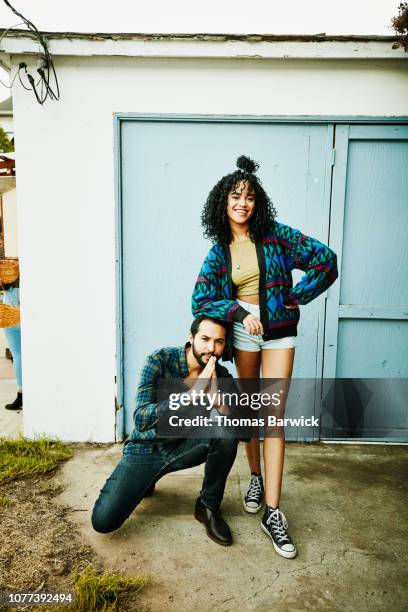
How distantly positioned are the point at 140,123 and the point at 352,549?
3.22 meters

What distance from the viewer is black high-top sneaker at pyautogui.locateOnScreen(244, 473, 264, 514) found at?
2.89 m

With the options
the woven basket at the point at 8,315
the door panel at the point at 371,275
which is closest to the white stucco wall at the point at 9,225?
the woven basket at the point at 8,315

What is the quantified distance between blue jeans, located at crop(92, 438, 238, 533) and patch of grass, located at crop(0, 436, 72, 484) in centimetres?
102

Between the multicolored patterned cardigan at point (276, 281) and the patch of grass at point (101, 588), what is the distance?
1.24m

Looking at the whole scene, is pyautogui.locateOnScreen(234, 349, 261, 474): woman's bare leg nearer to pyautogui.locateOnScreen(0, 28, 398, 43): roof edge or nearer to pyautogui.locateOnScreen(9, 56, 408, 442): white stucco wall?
pyautogui.locateOnScreen(9, 56, 408, 442): white stucco wall

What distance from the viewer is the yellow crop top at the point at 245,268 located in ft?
8.66

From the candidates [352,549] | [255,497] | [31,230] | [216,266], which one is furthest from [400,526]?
[31,230]

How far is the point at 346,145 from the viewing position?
11.7 feet

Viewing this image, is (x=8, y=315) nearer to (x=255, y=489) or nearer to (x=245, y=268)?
(x=245, y=268)

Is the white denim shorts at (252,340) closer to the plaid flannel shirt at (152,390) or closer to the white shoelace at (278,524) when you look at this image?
the plaid flannel shirt at (152,390)

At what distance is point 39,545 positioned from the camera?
101 inches

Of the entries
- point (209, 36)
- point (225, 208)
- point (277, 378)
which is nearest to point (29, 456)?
point (277, 378)

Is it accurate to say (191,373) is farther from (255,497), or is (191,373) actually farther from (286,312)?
(255,497)

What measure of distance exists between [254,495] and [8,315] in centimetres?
244
